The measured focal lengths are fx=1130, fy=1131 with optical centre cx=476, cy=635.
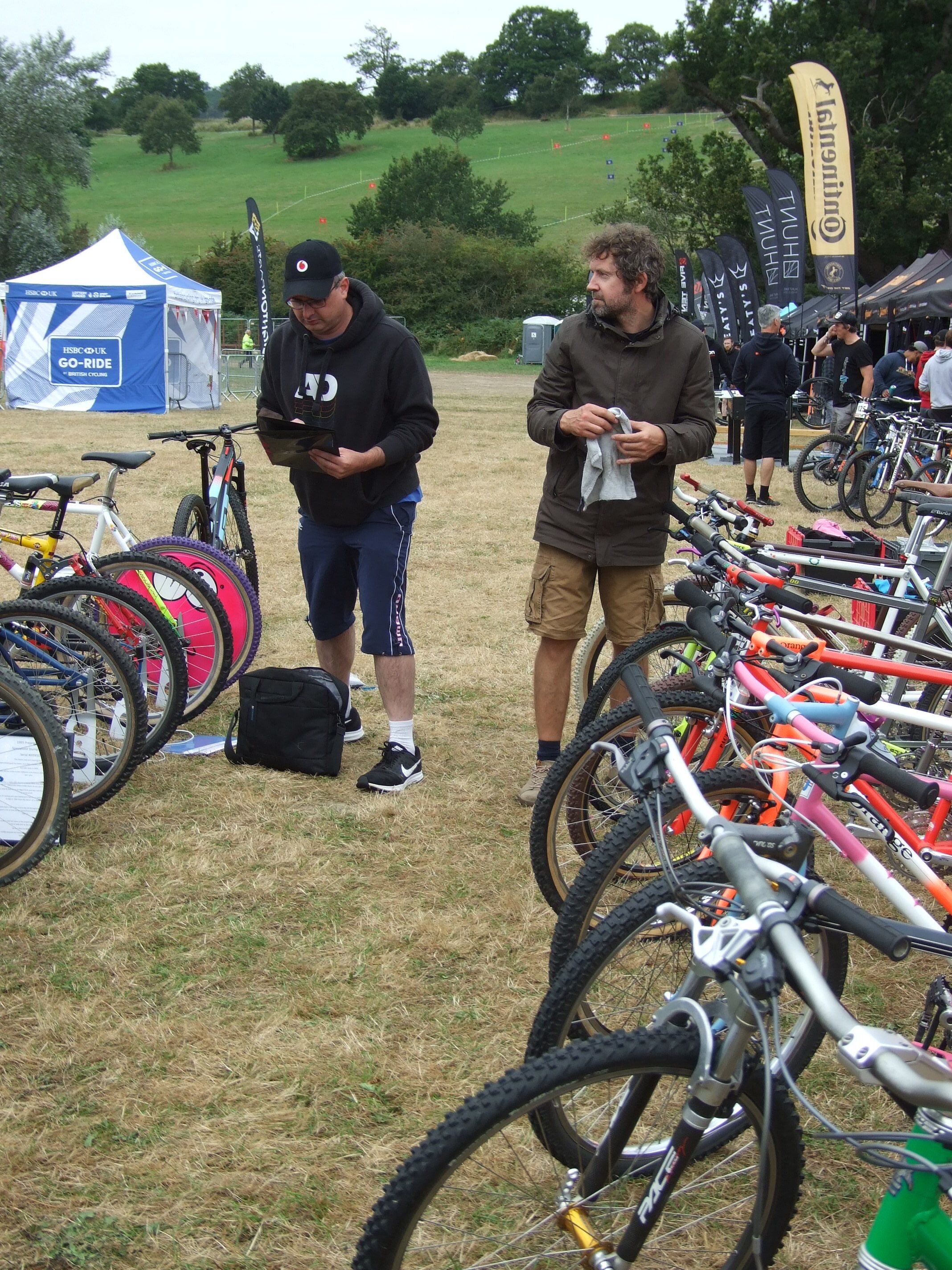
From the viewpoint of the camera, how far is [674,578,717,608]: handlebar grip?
9.13 ft

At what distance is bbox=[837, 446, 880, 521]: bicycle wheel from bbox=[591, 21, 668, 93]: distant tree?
10170 centimetres

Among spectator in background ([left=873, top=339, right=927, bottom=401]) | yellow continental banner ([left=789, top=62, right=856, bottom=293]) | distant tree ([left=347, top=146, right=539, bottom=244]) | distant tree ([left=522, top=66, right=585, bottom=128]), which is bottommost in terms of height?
spectator in background ([left=873, top=339, right=927, bottom=401])

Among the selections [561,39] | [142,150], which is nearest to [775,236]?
[142,150]

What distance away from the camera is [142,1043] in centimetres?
289

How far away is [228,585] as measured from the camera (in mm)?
5332

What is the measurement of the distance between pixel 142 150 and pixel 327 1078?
98.4 metres

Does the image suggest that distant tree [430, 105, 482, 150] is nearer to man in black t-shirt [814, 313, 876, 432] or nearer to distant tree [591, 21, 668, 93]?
distant tree [591, 21, 668, 93]

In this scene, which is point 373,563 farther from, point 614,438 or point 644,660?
point 644,660

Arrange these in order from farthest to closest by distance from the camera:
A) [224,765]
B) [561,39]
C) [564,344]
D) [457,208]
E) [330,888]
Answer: [561,39]
[457,208]
[224,765]
[564,344]
[330,888]

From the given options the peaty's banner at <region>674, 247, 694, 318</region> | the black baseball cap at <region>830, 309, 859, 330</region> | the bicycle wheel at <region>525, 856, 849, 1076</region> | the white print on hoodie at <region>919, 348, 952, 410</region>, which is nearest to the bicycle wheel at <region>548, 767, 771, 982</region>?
the bicycle wheel at <region>525, 856, 849, 1076</region>

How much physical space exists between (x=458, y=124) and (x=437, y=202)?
28.9 m

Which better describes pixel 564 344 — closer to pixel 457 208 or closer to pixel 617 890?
pixel 617 890

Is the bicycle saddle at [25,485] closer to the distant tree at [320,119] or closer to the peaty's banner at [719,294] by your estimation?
the peaty's banner at [719,294]

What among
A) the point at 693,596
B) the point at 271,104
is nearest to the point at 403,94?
the point at 271,104
